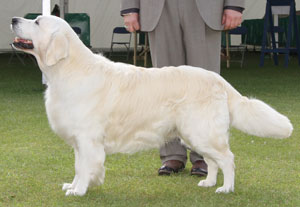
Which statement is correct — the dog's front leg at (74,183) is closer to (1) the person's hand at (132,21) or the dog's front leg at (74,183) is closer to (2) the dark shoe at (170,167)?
(2) the dark shoe at (170,167)

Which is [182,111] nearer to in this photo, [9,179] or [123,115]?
[123,115]

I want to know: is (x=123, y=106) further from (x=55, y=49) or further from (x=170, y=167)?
(x=170, y=167)

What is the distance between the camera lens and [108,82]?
3.63 metres

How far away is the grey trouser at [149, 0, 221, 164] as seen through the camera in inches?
163

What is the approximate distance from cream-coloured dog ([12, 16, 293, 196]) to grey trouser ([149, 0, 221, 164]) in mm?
517

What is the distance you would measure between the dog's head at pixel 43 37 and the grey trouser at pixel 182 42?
0.96m

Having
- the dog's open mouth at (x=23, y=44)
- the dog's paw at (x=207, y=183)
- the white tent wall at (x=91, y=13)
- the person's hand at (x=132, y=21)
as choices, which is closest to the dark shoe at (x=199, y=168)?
the dog's paw at (x=207, y=183)

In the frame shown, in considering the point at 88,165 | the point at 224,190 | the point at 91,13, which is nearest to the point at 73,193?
the point at 88,165

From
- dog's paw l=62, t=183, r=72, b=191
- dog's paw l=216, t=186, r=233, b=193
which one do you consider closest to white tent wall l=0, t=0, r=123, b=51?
dog's paw l=62, t=183, r=72, b=191

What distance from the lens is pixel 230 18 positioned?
13.4 feet

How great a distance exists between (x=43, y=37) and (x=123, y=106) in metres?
0.67

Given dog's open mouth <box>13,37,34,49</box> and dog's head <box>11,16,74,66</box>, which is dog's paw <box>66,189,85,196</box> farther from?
dog's open mouth <box>13,37,34,49</box>

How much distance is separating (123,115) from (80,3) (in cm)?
1397

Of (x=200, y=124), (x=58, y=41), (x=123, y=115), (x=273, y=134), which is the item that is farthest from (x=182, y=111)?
(x=58, y=41)
